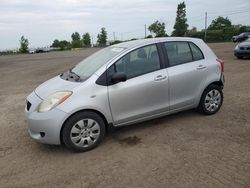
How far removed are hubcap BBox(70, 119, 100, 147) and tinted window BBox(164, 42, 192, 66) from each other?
181 cm

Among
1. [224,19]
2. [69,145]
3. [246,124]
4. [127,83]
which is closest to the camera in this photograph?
[69,145]

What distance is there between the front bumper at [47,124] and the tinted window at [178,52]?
2208 millimetres

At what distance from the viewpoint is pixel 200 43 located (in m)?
5.38

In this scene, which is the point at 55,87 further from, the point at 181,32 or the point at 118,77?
the point at 181,32

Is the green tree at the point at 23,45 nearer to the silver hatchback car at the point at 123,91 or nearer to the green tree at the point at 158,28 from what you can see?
the green tree at the point at 158,28

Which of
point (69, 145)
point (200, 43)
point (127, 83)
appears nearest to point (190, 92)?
point (200, 43)

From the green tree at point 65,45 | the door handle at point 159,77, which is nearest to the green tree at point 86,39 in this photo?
the green tree at point 65,45

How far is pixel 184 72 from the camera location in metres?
4.92

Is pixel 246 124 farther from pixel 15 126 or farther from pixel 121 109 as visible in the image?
pixel 15 126

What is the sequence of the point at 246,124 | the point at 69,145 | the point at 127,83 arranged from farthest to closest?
1. the point at 246,124
2. the point at 127,83
3. the point at 69,145

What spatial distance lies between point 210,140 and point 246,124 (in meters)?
1.05

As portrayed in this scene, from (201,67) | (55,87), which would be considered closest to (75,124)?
(55,87)

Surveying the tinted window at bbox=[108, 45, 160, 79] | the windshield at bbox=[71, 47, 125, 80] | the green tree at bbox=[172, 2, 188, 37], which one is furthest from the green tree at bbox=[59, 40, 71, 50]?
the tinted window at bbox=[108, 45, 160, 79]

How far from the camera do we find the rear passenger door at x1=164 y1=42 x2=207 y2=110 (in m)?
4.85
